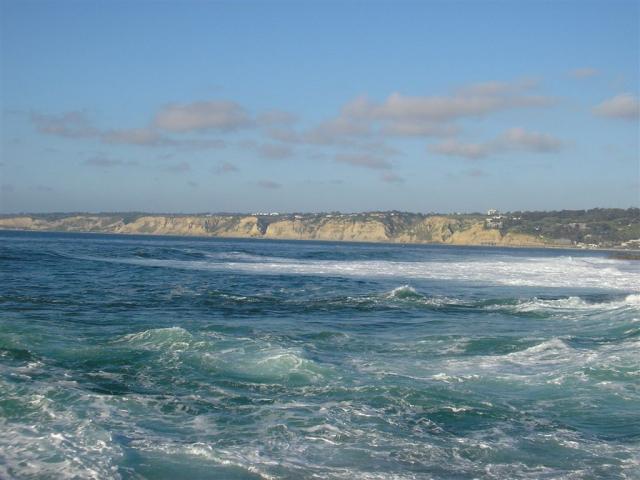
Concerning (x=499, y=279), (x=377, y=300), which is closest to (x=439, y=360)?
(x=377, y=300)

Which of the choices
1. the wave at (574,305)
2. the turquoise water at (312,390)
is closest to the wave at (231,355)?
the turquoise water at (312,390)

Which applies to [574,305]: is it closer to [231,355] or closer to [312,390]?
[231,355]

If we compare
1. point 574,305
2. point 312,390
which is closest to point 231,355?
point 312,390

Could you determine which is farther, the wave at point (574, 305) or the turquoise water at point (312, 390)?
the wave at point (574, 305)

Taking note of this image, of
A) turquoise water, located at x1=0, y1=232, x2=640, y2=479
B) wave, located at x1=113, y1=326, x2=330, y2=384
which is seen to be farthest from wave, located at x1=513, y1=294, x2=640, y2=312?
wave, located at x1=113, y1=326, x2=330, y2=384

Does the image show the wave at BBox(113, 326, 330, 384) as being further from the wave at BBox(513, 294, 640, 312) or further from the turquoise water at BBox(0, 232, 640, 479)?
the wave at BBox(513, 294, 640, 312)

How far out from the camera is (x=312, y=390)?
39.2 ft

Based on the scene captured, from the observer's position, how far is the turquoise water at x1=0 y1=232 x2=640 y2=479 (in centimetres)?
837

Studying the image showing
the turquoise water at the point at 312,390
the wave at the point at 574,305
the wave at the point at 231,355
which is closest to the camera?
the turquoise water at the point at 312,390

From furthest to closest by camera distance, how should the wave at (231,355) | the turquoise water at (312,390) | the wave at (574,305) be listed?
the wave at (574,305), the wave at (231,355), the turquoise water at (312,390)

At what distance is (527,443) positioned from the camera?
927cm

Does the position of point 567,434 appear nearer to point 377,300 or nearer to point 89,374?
point 89,374

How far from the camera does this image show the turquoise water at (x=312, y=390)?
27.5ft

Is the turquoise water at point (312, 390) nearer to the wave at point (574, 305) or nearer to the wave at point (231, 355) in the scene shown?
the wave at point (231, 355)
